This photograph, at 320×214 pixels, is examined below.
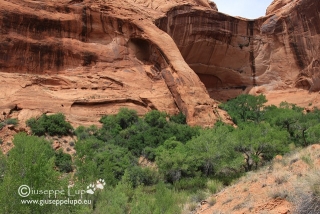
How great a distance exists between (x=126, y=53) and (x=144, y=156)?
33.6ft

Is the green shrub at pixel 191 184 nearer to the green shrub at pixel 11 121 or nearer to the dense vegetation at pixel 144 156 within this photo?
the dense vegetation at pixel 144 156

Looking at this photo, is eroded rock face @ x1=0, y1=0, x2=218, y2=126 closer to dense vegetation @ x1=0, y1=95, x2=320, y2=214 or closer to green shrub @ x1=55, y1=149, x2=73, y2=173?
dense vegetation @ x1=0, y1=95, x2=320, y2=214

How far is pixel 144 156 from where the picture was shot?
20250 mm

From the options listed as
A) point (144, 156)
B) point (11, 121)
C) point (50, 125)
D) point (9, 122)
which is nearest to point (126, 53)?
point (50, 125)

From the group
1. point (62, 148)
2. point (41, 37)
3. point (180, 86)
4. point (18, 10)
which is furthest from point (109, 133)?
point (18, 10)

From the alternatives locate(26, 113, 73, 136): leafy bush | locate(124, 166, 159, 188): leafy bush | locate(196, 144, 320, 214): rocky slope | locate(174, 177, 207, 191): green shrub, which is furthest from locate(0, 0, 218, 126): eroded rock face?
locate(196, 144, 320, 214): rocky slope

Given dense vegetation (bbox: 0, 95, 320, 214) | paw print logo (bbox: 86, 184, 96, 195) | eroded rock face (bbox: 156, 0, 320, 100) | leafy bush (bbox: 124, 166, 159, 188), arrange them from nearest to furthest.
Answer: dense vegetation (bbox: 0, 95, 320, 214)
paw print logo (bbox: 86, 184, 96, 195)
leafy bush (bbox: 124, 166, 159, 188)
eroded rock face (bbox: 156, 0, 320, 100)

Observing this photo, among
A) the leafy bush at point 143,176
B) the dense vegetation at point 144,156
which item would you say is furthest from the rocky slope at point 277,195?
the leafy bush at point 143,176

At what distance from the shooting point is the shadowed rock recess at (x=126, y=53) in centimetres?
2366

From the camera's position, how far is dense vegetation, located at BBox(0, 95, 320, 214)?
6.60 metres

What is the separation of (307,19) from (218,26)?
837cm

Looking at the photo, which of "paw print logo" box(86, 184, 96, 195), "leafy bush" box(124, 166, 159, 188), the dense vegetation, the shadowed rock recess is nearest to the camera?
the dense vegetation

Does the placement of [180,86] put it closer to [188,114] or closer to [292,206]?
[188,114]

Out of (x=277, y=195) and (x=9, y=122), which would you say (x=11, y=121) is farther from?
(x=277, y=195)
